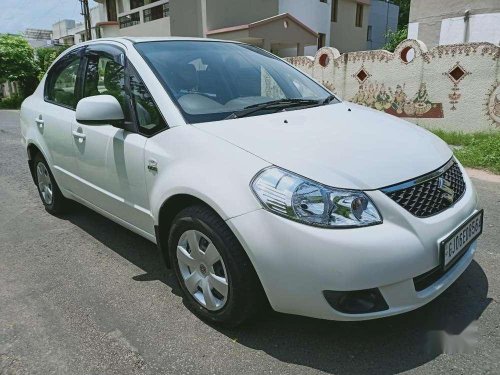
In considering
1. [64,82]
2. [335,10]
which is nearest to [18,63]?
[335,10]

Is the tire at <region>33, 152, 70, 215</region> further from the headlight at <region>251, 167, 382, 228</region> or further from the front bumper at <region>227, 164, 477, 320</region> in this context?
the headlight at <region>251, 167, 382, 228</region>

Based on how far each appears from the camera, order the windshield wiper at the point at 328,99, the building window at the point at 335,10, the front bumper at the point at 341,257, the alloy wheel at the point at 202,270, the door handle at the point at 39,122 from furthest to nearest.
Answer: the building window at the point at 335,10, the door handle at the point at 39,122, the windshield wiper at the point at 328,99, the alloy wheel at the point at 202,270, the front bumper at the point at 341,257

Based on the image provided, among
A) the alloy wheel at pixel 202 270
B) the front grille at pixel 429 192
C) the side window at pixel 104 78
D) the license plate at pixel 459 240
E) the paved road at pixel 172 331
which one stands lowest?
the paved road at pixel 172 331

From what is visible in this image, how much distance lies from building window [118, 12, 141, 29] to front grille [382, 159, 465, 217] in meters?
25.1

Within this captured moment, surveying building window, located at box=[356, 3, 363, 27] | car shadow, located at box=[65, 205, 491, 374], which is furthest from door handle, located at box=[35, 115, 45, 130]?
building window, located at box=[356, 3, 363, 27]

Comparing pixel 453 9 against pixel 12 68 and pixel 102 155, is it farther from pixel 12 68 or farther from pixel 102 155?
pixel 12 68

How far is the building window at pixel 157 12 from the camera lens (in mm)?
22359

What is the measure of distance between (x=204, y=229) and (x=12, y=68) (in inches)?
1024

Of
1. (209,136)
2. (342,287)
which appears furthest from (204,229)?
(342,287)

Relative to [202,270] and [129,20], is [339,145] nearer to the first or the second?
[202,270]

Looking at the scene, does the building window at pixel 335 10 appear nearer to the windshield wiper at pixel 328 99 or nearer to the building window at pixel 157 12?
the building window at pixel 157 12

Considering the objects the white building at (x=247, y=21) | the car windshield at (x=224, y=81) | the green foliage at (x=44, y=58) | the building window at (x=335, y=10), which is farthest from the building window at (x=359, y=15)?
the car windshield at (x=224, y=81)

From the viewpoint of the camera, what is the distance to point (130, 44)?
10.7ft

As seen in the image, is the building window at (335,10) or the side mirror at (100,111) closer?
the side mirror at (100,111)
